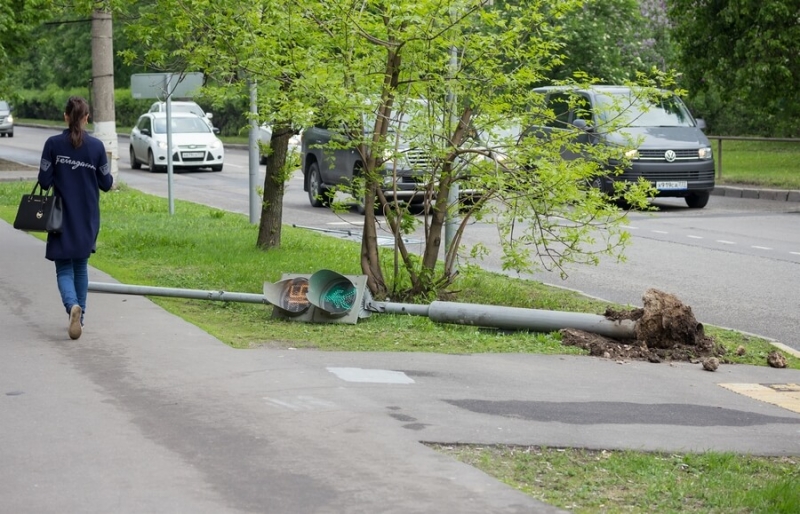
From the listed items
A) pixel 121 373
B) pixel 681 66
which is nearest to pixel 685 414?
pixel 121 373

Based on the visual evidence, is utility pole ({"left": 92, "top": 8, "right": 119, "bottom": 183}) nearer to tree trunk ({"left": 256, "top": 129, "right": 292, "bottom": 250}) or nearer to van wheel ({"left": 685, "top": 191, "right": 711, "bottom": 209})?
tree trunk ({"left": 256, "top": 129, "right": 292, "bottom": 250})

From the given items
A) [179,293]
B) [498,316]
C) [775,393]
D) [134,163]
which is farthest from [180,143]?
[775,393]

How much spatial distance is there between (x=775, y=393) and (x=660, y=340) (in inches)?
52.2

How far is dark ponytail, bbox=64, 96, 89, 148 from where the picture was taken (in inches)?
355

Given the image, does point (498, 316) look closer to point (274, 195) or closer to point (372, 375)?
point (372, 375)

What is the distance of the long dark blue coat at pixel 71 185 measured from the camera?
9.07 metres

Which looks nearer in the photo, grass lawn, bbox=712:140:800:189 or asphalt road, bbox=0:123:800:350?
asphalt road, bbox=0:123:800:350

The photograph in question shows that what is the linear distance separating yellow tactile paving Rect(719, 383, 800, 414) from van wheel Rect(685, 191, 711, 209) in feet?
47.0

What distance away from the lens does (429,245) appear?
11047 millimetres

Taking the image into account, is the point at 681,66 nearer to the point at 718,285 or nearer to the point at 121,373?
the point at 718,285

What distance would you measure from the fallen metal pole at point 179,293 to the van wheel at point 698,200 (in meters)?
14.0

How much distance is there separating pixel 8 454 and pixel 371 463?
168 centimetres

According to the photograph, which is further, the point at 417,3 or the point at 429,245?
the point at 429,245

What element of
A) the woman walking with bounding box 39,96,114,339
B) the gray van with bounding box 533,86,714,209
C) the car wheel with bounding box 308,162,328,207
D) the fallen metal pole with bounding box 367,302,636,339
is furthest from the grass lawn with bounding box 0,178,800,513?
the gray van with bounding box 533,86,714,209
